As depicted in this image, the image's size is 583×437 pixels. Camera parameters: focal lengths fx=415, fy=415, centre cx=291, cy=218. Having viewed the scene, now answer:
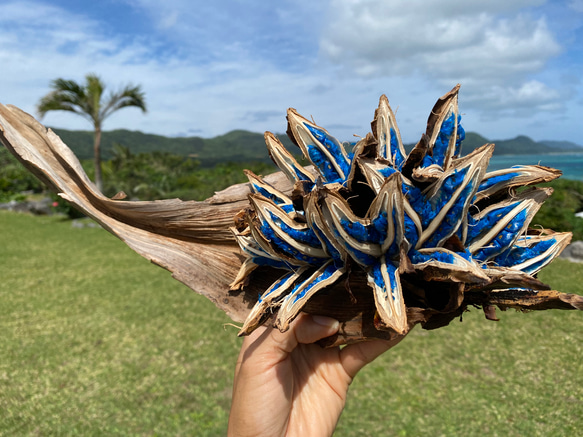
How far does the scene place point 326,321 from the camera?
1.27 meters

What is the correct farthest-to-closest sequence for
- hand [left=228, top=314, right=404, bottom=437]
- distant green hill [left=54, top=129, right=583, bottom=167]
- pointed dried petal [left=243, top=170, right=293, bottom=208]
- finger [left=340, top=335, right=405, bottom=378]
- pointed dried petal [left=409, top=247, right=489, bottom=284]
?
distant green hill [left=54, top=129, right=583, bottom=167]
finger [left=340, top=335, right=405, bottom=378]
hand [left=228, top=314, right=404, bottom=437]
pointed dried petal [left=243, top=170, right=293, bottom=208]
pointed dried petal [left=409, top=247, right=489, bottom=284]

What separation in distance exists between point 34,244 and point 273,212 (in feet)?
36.9

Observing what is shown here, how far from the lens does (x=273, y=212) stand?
3.73 ft

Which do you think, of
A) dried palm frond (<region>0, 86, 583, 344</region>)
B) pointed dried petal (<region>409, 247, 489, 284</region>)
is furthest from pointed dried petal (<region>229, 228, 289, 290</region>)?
pointed dried petal (<region>409, 247, 489, 284</region>)

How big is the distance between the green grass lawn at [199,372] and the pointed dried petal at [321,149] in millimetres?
3188

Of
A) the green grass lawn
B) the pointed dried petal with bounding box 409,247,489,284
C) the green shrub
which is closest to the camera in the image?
the pointed dried petal with bounding box 409,247,489,284

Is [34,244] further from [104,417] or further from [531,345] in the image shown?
[531,345]

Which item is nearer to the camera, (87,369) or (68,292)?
(87,369)

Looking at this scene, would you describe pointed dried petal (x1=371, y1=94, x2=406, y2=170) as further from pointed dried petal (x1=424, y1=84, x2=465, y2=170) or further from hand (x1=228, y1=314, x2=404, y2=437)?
hand (x1=228, y1=314, x2=404, y2=437)

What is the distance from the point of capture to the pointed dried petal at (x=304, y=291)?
102 cm

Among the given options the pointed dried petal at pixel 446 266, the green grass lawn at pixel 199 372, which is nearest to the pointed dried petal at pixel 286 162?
the pointed dried petal at pixel 446 266

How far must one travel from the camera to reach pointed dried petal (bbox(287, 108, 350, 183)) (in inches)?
44.7

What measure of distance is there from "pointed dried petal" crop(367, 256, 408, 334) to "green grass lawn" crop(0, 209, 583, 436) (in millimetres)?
3119

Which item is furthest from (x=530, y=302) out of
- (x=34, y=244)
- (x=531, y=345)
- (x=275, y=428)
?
(x=34, y=244)
